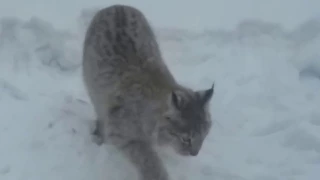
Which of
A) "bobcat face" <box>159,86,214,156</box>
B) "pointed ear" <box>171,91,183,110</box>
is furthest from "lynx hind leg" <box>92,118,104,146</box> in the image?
"pointed ear" <box>171,91,183,110</box>

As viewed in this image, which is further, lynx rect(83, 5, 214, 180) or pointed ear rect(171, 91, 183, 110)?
lynx rect(83, 5, 214, 180)

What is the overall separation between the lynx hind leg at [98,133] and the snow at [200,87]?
5 centimetres

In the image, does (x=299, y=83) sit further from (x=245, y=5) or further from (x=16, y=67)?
(x=16, y=67)

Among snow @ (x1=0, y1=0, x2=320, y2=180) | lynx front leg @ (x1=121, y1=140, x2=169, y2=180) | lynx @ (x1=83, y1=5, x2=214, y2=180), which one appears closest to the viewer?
lynx @ (x1=83, y1=5, x2=214, y2=180)

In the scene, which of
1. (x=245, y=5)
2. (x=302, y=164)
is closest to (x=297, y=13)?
(x=245, y=5)

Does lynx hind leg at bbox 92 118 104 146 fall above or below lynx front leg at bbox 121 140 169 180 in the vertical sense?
below

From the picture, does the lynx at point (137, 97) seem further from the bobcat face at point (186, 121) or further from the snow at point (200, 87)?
the snow at point (200, 87)

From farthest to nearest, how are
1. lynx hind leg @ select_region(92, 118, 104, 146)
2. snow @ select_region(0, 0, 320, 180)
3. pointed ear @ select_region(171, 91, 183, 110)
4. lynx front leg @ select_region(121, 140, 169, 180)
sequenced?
lynx hind leg @ select_region(92, 118, 104, 146) < snow @ select_region(0, 0, 320, 180) < lynx front leg @ select_region(121, 140, 169, 180) < pointed ear @ select_region(171, 91, 183, 110)

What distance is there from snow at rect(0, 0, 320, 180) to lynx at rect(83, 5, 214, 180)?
0.25 meters

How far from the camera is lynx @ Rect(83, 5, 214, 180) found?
4785mm

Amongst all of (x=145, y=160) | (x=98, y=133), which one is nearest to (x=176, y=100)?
(x=145, y=160)

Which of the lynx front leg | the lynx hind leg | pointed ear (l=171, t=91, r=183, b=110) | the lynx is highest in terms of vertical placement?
pointed ear (l=171, t=91, r=183, b=110)

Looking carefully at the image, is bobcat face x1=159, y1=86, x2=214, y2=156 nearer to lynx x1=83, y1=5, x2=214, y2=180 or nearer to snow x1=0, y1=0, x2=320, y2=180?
lynx x1=83, y1=5, x2=214, y2=180

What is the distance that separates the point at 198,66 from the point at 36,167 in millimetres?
1996
